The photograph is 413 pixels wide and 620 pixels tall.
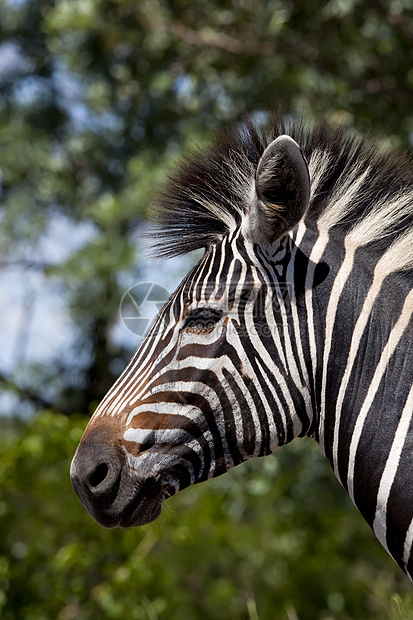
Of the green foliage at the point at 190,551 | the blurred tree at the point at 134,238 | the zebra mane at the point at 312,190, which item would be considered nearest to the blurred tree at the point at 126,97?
the blurred tree at the point at 134,238

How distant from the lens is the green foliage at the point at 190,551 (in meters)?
5.07

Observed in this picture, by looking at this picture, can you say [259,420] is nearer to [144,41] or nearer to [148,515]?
[148,515]

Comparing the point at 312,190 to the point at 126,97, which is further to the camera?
the point at 126,97

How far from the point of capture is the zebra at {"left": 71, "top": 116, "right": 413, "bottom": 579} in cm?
222

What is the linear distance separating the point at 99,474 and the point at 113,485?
2.5 inches

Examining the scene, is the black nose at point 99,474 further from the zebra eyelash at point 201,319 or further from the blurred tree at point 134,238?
the blurred tree at point 134,238

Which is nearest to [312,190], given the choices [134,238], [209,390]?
[209,390]

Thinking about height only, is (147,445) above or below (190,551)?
above

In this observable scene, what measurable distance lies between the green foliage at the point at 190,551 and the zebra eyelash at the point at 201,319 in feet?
5.44

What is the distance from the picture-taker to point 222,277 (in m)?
2.43

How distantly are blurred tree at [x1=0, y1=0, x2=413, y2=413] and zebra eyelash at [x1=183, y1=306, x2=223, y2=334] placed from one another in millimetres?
4341

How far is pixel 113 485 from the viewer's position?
221 centimetres

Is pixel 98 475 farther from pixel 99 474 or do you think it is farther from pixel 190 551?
pixel 190 551

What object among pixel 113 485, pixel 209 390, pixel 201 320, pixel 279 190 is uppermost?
pixel 279 190
